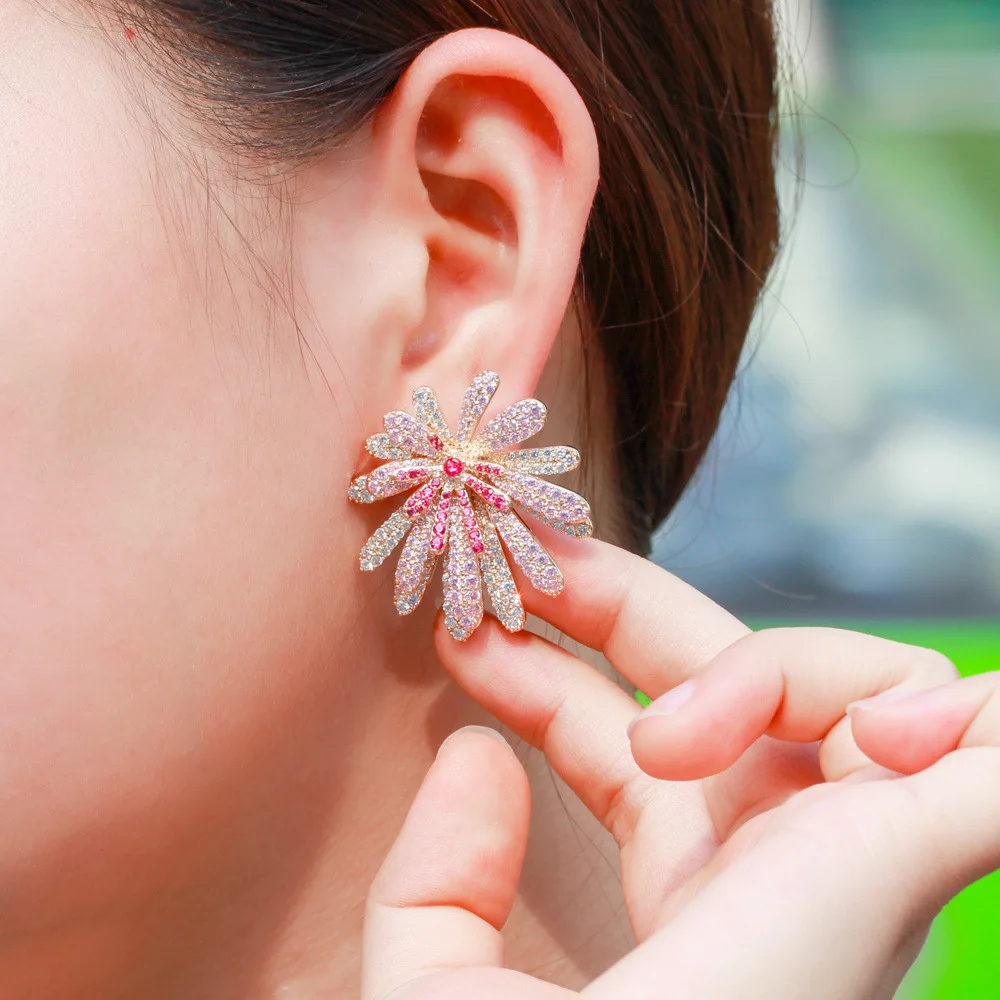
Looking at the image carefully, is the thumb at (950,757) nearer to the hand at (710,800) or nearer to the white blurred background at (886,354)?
the hand at (710,800)

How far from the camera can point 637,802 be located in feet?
2.69

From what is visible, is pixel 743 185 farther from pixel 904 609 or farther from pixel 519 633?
pixel 904 609

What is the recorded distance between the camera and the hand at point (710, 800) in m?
0.57

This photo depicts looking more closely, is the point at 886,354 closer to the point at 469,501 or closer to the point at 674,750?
the point at 469,501

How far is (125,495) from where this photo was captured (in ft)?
2.33

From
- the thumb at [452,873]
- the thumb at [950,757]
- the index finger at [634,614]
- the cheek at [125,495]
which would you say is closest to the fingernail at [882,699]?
the thumb at [950,757]

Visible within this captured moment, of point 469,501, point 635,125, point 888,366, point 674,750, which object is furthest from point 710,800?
point 888,366

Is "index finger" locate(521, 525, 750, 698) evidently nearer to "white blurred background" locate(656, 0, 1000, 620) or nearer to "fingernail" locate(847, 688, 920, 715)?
"fingernail" locate(847, 688, 920, 715)

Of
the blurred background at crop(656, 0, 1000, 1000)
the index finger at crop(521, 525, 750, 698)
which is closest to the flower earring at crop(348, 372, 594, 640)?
the index finger at crop(521, 525, 750, 698)

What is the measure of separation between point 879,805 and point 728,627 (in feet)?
0.71

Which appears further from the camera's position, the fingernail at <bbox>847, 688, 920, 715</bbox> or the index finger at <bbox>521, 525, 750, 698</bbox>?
the index finger at <bbox>521, 525, 750, 698</bbox>

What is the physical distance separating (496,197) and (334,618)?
1.11 ft

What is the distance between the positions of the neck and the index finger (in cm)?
14

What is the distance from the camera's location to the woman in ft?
2.06
